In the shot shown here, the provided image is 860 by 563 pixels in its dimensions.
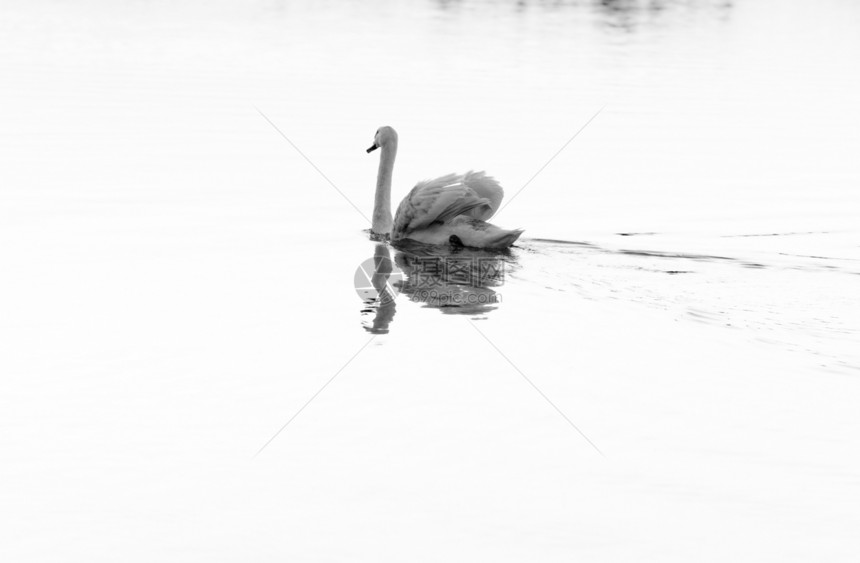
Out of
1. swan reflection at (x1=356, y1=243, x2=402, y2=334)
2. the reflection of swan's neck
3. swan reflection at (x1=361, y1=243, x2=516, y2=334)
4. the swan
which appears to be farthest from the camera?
the reflection of swan's neck

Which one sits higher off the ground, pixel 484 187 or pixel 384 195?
pixel 484 187

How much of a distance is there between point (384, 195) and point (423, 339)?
178 inches

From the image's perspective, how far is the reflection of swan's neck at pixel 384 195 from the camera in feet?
42.1

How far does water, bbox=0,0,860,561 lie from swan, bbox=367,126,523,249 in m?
0.25

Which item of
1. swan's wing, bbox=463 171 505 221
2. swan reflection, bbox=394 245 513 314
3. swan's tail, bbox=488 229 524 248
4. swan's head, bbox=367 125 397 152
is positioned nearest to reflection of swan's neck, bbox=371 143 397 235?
swan's head, bbox=367 125 397 152

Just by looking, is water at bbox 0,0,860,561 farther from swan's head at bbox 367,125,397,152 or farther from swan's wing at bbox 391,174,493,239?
swan's head at bbox 367,125,397,152

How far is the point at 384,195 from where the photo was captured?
1305 centimetres

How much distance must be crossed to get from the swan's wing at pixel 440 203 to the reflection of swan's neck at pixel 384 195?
2.64 feet

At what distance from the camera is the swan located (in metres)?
11.6

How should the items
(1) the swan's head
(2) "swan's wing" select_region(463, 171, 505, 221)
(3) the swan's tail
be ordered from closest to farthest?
(3) the swan's tail < (2) "swan's wing" select_region(463, 171, 505, 221) < (1) the swan's head

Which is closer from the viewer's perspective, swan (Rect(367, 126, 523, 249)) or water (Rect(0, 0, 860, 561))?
water (Rect(0, 0, 860, 561))

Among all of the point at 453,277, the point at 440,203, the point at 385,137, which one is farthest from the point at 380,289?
the point at 385,137

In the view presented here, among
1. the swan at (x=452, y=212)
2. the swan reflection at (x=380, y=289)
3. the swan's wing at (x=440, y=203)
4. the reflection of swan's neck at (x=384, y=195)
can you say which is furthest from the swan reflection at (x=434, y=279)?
the reflection of swan's neck at (x=384, y=195)

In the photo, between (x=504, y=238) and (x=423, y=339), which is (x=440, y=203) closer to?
(x=504, y=238)
